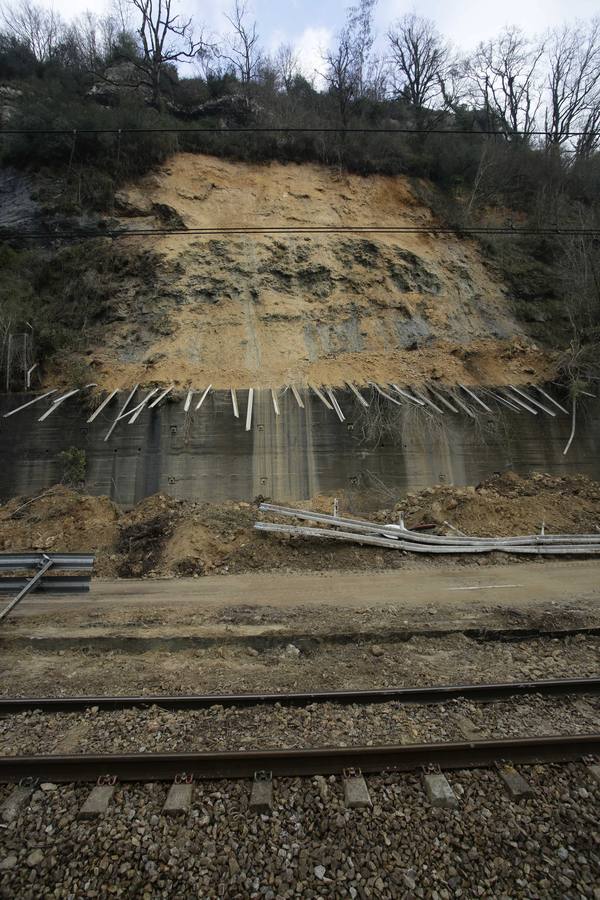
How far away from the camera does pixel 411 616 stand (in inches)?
317

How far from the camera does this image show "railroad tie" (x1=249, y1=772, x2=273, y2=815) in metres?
3.53

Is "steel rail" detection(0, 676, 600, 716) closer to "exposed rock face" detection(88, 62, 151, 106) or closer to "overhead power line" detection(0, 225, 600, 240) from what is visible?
"overhead power line" detection(0, 225, 600, 240)

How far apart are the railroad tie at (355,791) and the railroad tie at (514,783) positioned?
3.88ft

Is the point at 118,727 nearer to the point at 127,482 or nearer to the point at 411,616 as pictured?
the point at 411,616

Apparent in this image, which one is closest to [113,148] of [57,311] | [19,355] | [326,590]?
[57,311]

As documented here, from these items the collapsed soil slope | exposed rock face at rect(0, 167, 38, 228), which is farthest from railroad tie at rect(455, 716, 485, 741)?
exposed rock face at rect(0, 167, 38, 228)

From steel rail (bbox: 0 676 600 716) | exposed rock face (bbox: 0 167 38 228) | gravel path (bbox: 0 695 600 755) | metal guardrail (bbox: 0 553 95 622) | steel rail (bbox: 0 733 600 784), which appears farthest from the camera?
exposed rock face (bbox: 0 167 38 228)

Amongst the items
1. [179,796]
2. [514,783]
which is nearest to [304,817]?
[179,796]

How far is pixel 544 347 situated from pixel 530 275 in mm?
5239

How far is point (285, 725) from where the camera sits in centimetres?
469

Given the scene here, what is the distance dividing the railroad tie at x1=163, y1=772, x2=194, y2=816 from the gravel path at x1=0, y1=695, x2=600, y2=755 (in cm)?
43

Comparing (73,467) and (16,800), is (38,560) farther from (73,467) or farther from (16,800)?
(73,467)

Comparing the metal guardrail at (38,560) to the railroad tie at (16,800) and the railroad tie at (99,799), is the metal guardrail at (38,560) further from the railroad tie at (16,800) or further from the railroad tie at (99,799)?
the railroad tie at (99,799)

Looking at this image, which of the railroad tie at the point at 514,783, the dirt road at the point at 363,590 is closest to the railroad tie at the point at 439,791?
the railroad tie at the point at 514,783
